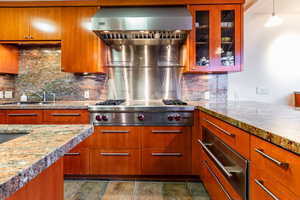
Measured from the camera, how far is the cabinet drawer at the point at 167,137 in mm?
2248

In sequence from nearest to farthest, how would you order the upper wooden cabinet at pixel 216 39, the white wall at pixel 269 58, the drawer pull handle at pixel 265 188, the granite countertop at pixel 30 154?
the granite countertop at pixel 30 154 → the drawer pull handle at pixel 265 188 → the upper wooden cabinet at pixel 216 39 → the white wall at pixel 269 58

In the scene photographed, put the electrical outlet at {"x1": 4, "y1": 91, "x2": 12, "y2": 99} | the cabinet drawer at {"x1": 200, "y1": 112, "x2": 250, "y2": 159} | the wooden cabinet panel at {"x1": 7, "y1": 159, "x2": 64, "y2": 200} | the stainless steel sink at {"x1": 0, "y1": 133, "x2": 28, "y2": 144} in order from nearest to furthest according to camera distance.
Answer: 1. the wooden cabinet panel at {"x1": 7, "y1": 159, "x2": 64, "y2": 200}
2. the stainless steel sink at {"x1": 0, "y1": 133, "x2": 28, "y2": 144}
3. the cabinet drawer at {"x1": 200, "y1": 112, "x2": 250, "y2": 159}
4. the electrical outlet at {"x1": 4, "y1": 91, "x2": 12, "y2": 99}

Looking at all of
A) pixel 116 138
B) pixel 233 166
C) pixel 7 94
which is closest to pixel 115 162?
pixel 116 138

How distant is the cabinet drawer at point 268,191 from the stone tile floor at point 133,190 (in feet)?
3.53

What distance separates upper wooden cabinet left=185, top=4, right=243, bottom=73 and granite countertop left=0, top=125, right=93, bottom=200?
1.99 meters

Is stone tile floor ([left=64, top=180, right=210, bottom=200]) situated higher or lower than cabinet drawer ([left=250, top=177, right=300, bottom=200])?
lower

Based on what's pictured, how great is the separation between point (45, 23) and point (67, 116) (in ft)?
4.12

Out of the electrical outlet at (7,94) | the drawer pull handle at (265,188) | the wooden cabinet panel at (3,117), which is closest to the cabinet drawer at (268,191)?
the drawer pull handle at (265,188)

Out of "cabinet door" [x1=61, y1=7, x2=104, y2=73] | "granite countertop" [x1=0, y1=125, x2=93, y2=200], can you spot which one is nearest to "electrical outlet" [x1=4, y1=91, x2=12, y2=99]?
"cabinet door" [x1=61, y1=7, x2=104, y2=73]

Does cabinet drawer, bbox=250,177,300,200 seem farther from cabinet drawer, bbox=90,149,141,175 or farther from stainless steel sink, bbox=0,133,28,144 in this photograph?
cabinet drawer, bbox=90,149,141,175

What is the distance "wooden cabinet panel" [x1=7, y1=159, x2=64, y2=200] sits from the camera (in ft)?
2.32

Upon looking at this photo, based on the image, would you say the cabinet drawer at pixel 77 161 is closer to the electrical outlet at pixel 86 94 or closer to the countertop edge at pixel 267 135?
the electrical outlet at pixel 86 94

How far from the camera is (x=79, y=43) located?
8.40 ft

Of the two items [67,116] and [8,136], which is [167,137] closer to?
[67,116]
